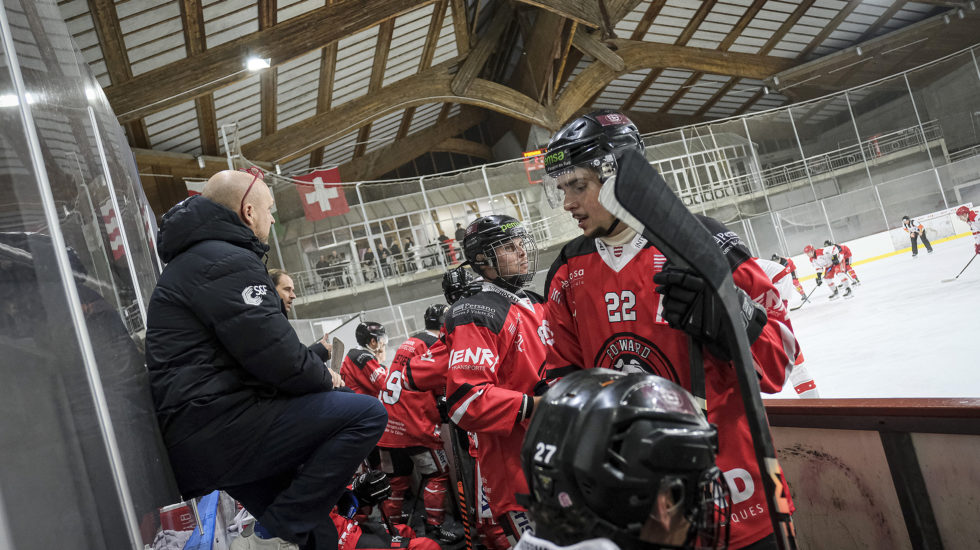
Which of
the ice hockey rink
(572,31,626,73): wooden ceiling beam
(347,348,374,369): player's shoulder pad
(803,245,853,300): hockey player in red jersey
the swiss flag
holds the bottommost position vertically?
the ice hockey rink

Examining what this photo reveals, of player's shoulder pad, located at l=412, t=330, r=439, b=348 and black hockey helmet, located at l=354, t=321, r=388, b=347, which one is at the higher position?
black hockey helmet, located at l=354, t=321, r=388, b=347

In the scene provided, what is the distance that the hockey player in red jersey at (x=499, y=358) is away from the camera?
1.89 metres

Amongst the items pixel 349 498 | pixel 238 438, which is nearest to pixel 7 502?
pixel 238 438

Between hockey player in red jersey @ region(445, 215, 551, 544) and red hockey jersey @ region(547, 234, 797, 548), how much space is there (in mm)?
252

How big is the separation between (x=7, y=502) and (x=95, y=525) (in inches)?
11.8

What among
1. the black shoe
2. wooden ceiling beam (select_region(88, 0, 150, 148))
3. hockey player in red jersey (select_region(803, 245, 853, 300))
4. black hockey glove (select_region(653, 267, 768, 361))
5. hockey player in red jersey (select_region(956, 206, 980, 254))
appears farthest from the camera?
hockey player in red jersey (select_region(803, 245, 853, 300))

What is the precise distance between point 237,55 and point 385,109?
190 inches

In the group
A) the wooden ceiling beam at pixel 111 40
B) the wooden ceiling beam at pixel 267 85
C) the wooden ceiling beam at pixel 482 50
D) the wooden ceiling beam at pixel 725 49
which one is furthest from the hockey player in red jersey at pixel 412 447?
the wooden ceiling beam at pixel 725 49

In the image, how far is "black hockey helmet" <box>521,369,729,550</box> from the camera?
0.75 metres

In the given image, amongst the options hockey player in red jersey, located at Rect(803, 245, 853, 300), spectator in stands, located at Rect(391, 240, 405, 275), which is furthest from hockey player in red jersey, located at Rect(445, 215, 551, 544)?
hockey player in red jersey, located at Rect(803, 245, 853, 300)

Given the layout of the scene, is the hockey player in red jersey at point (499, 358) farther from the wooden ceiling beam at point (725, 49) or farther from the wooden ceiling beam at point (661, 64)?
the wooden ceiling beam at point (725, 49)

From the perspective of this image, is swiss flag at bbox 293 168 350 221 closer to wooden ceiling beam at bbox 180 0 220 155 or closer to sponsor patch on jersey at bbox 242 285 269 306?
wooden ceiling beam at bbox 180 0 220 155

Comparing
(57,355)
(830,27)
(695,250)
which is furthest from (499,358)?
(830,27)

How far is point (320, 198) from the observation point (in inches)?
390
